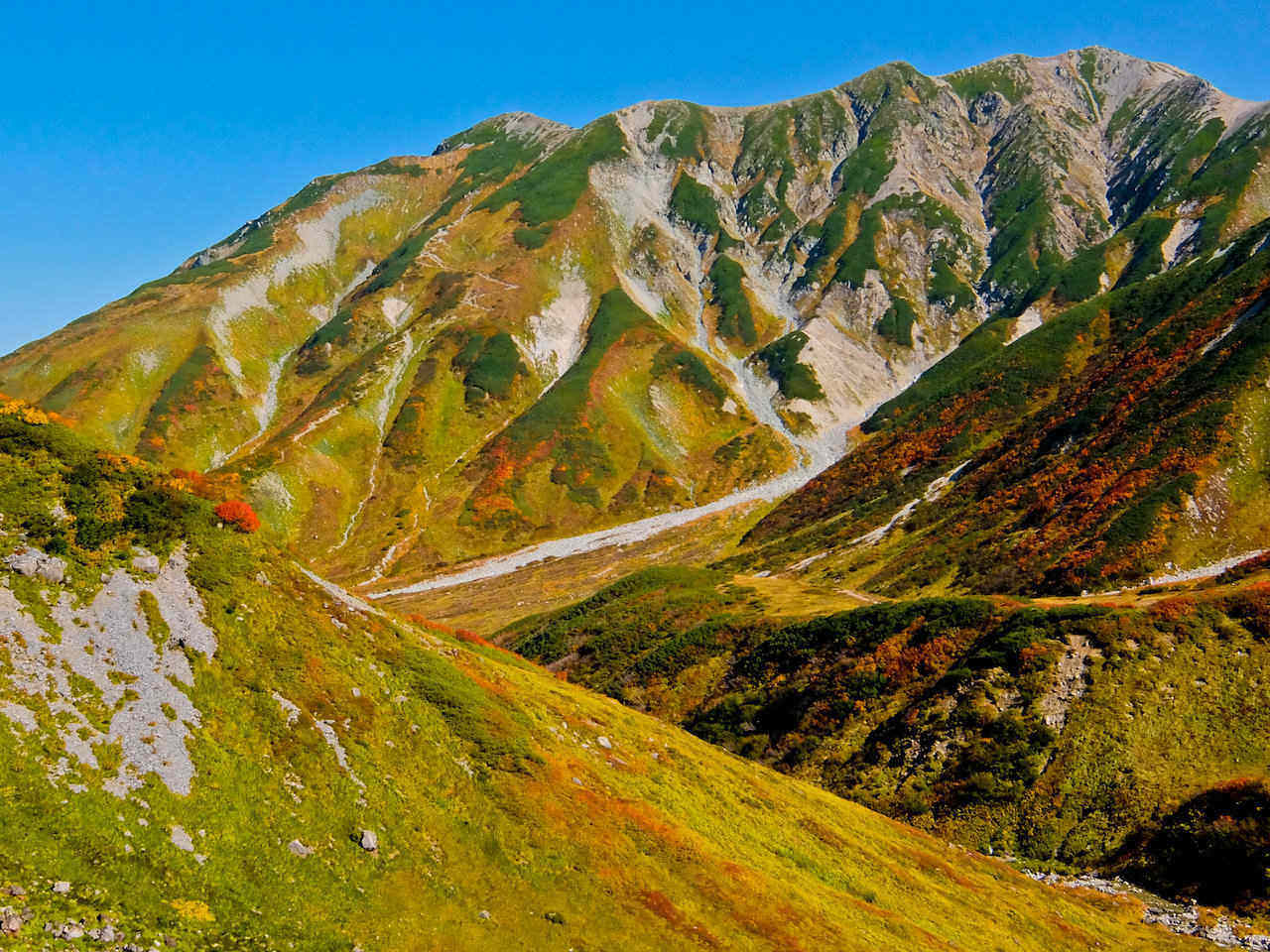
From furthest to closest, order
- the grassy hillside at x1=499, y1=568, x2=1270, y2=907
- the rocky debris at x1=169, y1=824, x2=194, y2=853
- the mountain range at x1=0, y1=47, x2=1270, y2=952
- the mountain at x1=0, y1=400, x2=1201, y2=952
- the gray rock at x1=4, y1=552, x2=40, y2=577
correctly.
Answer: the grassy hillside at x1=499, y1=568, x2=1270, y2=907, the gray rock at x1=4, y1=552, x2=40, y2=577, the mountain range at x1=0, y1=47, x2=1270, y2=952, the rocky debris at x1=169, y1=824, x2=194, y2=853, the mountain at x1=0, y1=400, x2=1201, y2=952

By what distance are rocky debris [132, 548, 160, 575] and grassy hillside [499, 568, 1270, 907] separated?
4027 centimetres

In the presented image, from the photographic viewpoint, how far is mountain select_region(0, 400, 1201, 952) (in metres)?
16.0

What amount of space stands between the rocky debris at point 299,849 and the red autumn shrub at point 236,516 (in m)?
12.6

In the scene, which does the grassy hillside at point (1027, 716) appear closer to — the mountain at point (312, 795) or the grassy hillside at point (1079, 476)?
the mountain at point (312, 795)

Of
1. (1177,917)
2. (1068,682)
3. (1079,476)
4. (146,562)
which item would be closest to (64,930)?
(146,562)

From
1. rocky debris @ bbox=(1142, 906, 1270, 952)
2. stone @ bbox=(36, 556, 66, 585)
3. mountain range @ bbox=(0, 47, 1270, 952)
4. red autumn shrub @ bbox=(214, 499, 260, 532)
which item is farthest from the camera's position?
rocky debris @ bbox=(1142, 906, 1270, 952)

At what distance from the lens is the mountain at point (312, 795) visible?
628 inches

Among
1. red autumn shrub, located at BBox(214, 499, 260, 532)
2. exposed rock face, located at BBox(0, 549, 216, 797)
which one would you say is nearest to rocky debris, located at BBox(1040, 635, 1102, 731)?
red autumn shrub, located at BBox(214, 499, 260, 532)

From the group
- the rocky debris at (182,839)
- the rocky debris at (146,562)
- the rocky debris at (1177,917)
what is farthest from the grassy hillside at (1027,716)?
the rocky debris at (146,562)

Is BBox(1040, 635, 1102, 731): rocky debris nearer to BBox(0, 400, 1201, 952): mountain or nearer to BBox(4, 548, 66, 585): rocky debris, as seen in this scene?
BBox(0, 400, 1201, 952): mountain

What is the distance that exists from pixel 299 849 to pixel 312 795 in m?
1.82

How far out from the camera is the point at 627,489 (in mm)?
183750

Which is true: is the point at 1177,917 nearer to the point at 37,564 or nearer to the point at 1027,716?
the point at 1027,716

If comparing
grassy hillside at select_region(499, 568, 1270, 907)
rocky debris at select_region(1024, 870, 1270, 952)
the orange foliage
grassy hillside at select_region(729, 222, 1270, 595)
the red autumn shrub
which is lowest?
rocky debris at select_region(1024, 870, 1270, 952)
